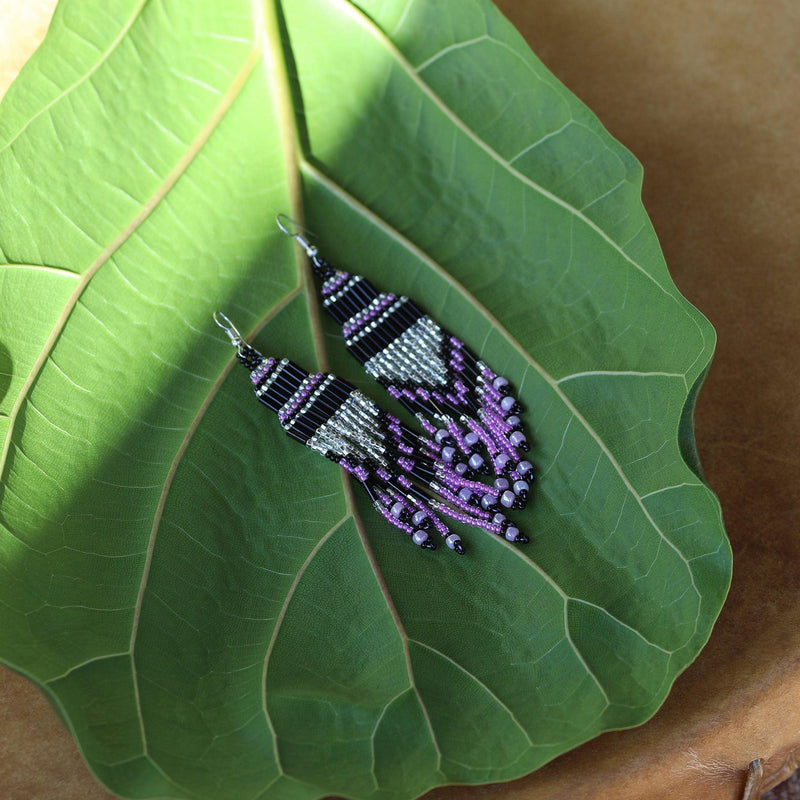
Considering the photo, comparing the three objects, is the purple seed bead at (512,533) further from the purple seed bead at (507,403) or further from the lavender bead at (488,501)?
the purple seed bead at (507,403)

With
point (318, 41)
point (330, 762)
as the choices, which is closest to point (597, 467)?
point (330, 762)

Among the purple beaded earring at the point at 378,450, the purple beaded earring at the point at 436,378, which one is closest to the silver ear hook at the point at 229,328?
the purple beaded earring at the point at 378,450

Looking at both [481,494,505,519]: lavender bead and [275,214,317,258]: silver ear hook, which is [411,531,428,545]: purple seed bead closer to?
[481,494,505,519]: lavender bead

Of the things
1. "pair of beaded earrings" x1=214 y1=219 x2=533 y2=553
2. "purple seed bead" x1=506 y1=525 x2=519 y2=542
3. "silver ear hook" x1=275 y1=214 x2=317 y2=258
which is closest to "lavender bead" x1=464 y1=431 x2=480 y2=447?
"pair of beaded earrings" x1=214 y1=219 x2=533 y2=553

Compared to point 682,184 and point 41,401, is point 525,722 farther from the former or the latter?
point 682,184

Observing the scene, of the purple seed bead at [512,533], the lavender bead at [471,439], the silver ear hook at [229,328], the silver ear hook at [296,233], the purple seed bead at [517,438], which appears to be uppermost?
the silver ear hook at [296,233]
